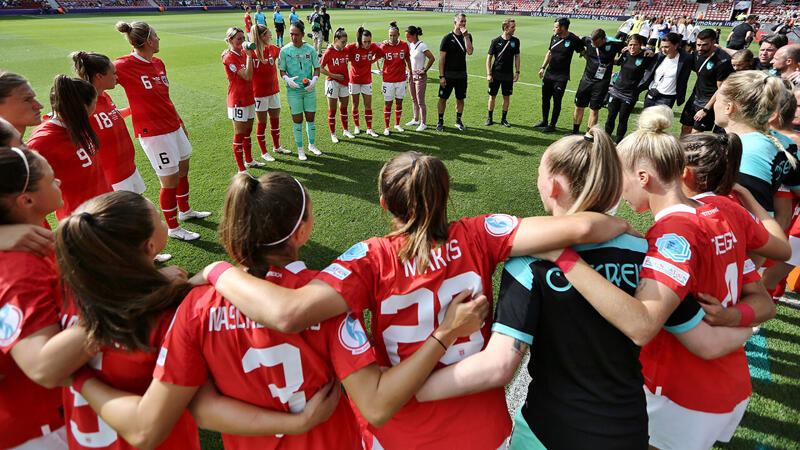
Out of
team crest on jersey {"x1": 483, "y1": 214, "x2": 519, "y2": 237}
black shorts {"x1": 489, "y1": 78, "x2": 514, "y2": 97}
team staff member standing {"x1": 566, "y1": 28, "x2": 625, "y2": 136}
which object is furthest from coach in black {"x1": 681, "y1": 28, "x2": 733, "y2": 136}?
team crest on jersey {"x1": 483, "y1": 214, "x2": 519, "y2": 237}

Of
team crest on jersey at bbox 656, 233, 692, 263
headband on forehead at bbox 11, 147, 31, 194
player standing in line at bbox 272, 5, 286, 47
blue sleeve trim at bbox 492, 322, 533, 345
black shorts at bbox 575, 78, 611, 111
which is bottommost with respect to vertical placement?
black shorts at bbox 575, 78, 611, 111

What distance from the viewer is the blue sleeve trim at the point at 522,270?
149 centimetres

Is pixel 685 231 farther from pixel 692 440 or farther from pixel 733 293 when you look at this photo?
pixel 692 440

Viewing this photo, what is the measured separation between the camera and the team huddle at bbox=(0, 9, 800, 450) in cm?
136

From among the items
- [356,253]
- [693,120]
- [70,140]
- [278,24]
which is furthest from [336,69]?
[278,24]

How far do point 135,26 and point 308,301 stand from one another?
490 centimetres

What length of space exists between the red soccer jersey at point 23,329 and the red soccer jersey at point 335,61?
7.16 m

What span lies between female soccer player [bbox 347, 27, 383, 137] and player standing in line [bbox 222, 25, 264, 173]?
253 centimetres

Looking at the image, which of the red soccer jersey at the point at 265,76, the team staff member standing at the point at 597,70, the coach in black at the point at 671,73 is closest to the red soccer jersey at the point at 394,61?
the red soccer jersey at the point at 265,76

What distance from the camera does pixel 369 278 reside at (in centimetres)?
152

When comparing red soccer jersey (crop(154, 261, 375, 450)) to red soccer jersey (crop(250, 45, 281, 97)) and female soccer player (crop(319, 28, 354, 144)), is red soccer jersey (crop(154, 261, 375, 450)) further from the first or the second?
female soccer player (crop(319, 28, 354, 144))

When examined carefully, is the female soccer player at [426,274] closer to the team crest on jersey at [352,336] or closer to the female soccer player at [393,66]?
the team crest on jersey at [352,336]

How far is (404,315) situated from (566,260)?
622mm

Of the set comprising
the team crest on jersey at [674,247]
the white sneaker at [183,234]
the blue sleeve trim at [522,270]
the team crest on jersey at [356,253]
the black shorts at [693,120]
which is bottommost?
the white sneaker at [183,234]
